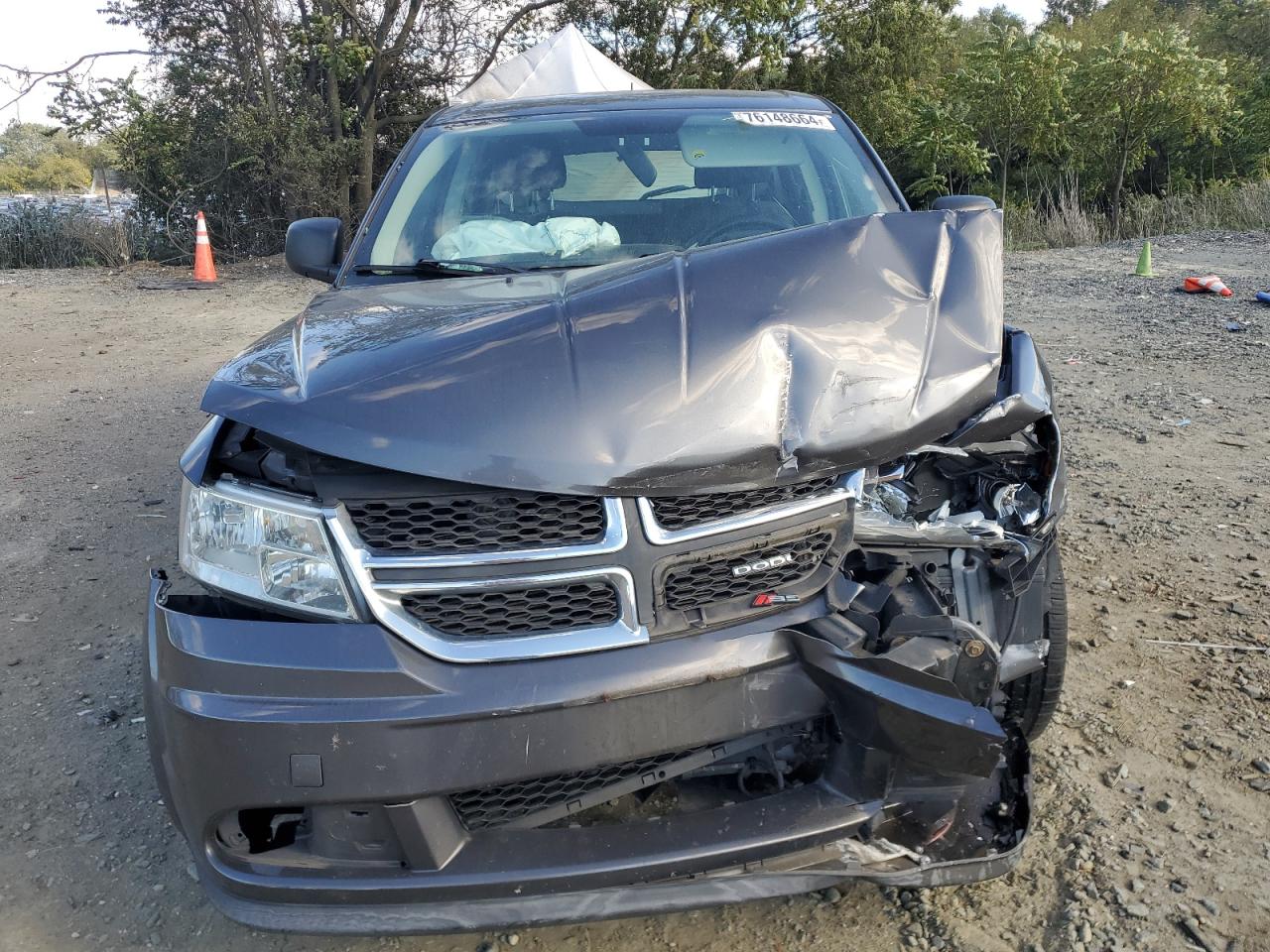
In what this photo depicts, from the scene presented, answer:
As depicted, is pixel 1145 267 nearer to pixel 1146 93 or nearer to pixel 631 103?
pixel 631 103

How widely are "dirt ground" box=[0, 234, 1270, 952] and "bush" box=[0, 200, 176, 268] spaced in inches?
362

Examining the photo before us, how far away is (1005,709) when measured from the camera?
94.0 inches

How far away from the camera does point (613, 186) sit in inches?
126

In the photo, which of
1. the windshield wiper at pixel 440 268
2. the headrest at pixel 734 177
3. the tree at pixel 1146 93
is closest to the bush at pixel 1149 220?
the tree at pixel 1146 93

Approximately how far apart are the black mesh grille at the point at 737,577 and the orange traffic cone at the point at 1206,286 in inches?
363

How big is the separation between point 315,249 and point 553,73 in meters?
13.0

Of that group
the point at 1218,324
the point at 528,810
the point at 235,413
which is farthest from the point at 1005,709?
the point at 1218,324

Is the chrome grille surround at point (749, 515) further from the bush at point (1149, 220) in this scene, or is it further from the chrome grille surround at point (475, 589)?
the bush at point (1149, 220)

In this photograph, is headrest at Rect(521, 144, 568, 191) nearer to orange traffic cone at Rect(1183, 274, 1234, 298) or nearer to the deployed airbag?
the deployed airbag

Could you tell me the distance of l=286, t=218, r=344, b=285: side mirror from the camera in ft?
10.9

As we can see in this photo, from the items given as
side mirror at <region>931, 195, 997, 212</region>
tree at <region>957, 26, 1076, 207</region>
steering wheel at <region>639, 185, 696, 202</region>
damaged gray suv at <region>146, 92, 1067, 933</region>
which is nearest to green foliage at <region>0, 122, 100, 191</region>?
tree at <region>957, 26, 1076, 207</region>

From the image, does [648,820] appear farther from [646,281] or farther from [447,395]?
[646,281]

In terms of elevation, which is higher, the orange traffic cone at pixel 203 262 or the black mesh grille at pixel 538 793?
the orange traffic cone at pixel 203 262

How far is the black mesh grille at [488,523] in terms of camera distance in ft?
5.50
